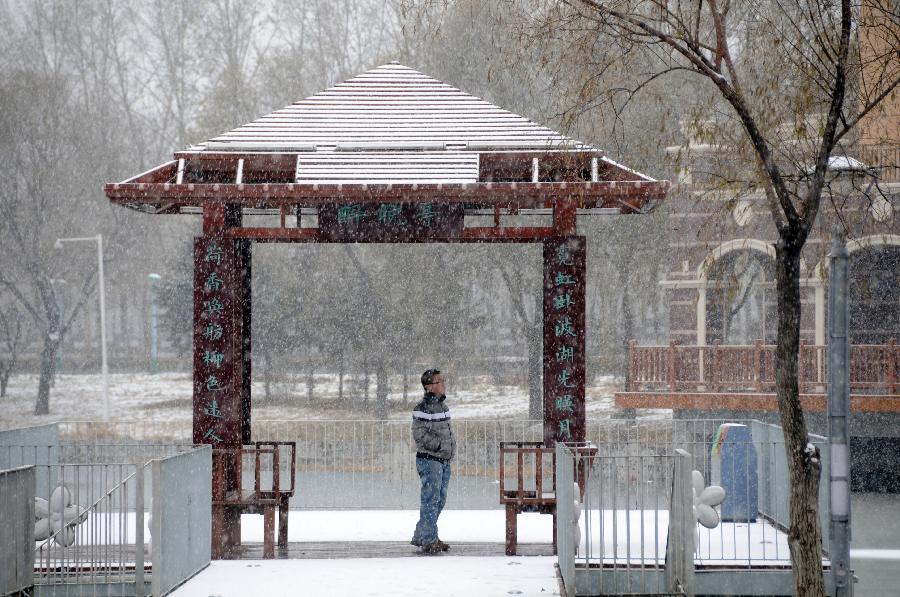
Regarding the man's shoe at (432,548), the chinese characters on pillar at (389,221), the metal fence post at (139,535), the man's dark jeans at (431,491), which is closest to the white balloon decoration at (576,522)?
the man's dark jeans at (431,491)

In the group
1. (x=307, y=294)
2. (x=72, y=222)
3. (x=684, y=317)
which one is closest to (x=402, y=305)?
(x=307, y=294)

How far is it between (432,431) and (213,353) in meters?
2.44

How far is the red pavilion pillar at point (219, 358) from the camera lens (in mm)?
11109

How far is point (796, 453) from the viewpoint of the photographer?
8.37 metres

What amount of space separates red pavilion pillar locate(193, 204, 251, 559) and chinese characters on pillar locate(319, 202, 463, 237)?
1.10m

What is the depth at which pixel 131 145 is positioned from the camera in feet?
137

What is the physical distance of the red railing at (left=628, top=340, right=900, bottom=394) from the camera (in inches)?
840

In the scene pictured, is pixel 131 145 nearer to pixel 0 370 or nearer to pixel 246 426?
pixel 0 370

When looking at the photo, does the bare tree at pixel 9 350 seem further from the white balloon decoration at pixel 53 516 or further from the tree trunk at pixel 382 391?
the white balloon decoration at pixel 53 516

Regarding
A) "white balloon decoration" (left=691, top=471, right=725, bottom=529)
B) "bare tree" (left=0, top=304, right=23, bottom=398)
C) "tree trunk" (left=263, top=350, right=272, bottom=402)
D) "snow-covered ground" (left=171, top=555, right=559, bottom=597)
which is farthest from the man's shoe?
"bare tree" (left=0, top=304, right=23, bottom=398)

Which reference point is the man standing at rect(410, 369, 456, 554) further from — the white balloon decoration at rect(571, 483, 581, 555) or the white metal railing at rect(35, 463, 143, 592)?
the white metal railing at rect(35, 463, 143, 592)

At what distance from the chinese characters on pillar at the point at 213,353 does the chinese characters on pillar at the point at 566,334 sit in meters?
3.27

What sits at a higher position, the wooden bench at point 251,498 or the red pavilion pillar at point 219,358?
the red pavilion pillar at point 219,358

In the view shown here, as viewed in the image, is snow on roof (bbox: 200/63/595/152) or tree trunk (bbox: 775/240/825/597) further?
snow on roof (bbox: 200/63/595/152)
